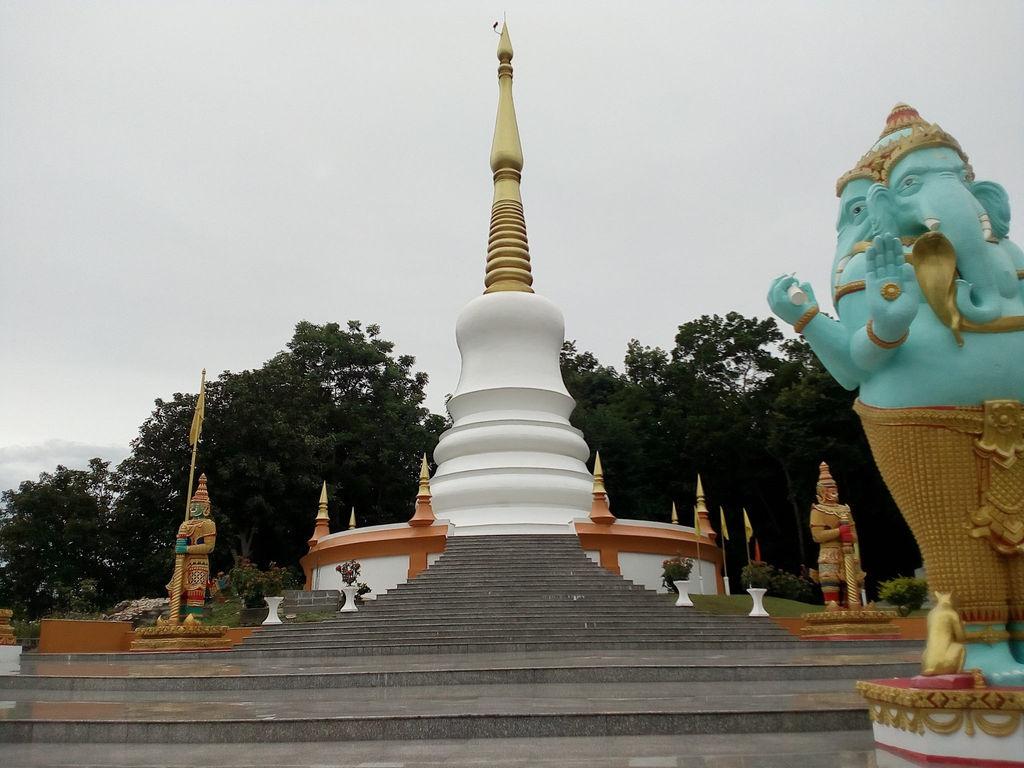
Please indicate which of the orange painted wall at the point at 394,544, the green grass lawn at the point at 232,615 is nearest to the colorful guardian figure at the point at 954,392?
the green grass lawn at the point at 232,615

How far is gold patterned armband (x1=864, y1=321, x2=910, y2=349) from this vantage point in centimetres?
512

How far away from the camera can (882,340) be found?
5.14 meters

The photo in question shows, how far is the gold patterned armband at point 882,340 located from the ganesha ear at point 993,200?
136 cm

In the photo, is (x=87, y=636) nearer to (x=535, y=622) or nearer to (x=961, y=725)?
(x=535, y=622)

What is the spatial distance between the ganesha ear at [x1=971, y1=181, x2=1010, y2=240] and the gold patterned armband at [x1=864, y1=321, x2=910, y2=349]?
1.36 m

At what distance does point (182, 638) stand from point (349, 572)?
4559 millimetres

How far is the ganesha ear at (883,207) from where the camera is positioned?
18.1 ft

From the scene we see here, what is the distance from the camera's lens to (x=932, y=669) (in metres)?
4.64

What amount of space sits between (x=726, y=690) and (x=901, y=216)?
16.2 feet

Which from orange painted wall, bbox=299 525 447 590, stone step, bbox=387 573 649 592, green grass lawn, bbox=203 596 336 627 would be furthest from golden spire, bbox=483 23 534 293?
green grass lawn, bbox=203 596 336 627

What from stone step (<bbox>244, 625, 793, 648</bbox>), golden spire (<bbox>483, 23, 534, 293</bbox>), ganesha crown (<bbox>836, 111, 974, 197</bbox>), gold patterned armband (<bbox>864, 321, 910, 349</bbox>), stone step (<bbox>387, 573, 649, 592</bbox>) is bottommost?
stone step (<bbox>244, 625, 793, 648</bbox>)

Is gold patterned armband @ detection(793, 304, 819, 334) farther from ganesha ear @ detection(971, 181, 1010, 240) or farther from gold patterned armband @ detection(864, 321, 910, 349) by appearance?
ganesha ear @ detection(971, 181, 1010, 240)

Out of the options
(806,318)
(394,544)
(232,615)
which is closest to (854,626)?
(806,318)

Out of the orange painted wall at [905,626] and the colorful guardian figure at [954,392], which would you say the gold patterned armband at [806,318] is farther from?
the orange painted wall at [905,626]
